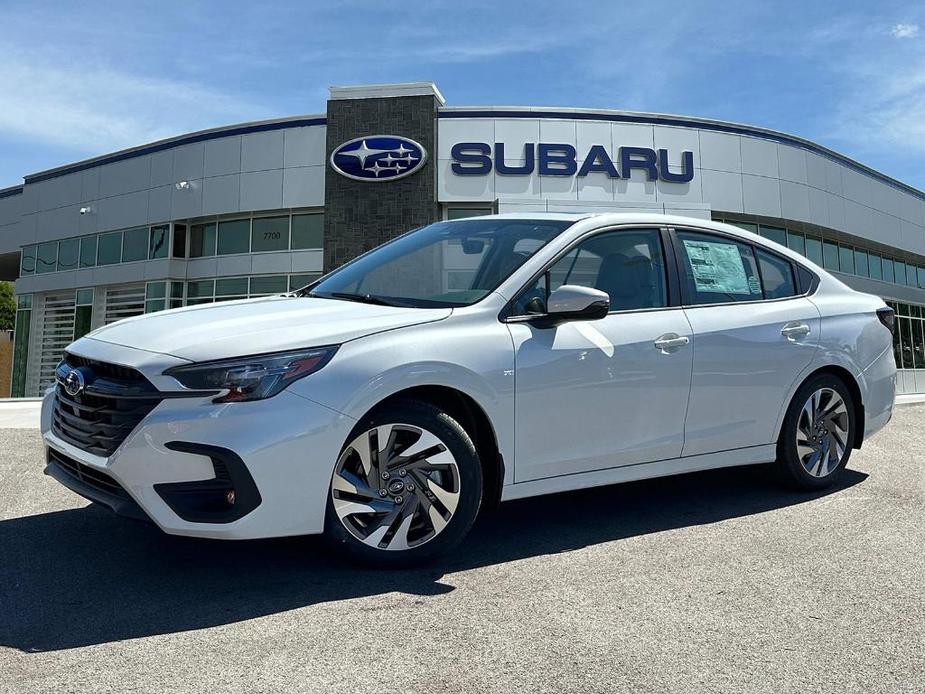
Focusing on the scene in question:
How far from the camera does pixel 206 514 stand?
9.64 ft

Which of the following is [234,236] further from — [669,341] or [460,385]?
[460,385]

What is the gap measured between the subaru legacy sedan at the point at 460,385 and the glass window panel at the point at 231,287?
2051 cm

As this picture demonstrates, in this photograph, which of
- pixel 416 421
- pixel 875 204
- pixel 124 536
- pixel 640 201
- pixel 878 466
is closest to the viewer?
pixel 416 421

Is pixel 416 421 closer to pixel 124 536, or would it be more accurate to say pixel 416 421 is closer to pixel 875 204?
pixel 124 536

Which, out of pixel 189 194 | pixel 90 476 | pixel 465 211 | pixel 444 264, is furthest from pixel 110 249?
pixel 90 476

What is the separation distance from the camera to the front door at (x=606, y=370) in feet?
11.7

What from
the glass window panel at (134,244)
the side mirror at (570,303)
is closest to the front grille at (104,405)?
the side mirror at (570,303)

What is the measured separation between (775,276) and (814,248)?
24.0 meters

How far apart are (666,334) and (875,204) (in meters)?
28.5

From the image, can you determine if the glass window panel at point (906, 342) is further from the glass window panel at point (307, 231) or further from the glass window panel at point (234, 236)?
the glass window panel at point (234, 236)

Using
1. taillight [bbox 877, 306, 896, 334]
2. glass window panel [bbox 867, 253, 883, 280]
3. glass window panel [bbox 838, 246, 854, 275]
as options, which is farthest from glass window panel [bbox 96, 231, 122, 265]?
glass window panel [bbox 867, 253, 883, 280]

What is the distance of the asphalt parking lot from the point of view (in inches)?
91.0

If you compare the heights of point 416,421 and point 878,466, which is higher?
point 416,421

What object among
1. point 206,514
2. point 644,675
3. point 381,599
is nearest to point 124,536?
point 206,514
